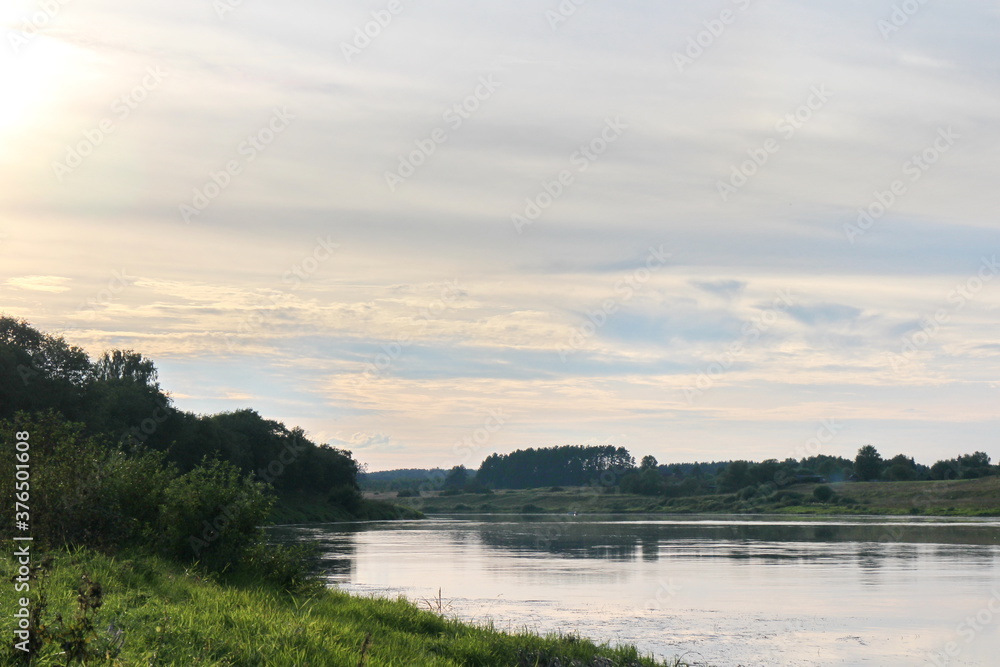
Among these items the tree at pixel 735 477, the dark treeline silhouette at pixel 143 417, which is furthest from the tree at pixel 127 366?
the tree at pixel 735 477

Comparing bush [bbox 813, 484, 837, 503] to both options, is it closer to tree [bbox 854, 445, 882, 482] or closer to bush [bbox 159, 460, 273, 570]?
tree [bbox 854, 445, 882, 482]

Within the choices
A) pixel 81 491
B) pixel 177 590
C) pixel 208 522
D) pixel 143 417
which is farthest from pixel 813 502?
pixel 177 590

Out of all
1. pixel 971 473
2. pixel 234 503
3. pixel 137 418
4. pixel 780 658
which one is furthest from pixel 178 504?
pixel 971 473

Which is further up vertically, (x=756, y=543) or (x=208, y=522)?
(x=208, y=522)

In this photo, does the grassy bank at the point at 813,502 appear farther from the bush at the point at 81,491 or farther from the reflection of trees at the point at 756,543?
the bush at the point at 81,491

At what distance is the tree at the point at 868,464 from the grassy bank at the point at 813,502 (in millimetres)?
23285

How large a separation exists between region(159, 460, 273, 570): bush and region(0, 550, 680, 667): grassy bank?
119 cm

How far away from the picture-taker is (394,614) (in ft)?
63.1

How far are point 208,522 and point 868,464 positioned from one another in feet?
569

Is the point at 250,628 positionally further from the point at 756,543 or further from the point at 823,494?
the point at 823,494

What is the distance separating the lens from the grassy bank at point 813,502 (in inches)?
4742

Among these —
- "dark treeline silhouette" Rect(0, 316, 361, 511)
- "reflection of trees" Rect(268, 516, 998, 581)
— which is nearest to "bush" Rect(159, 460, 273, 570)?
"reflection of trees" Rect(268, 516, 998, 581)

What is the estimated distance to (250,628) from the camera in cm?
1306

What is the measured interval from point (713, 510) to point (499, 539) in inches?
3493
